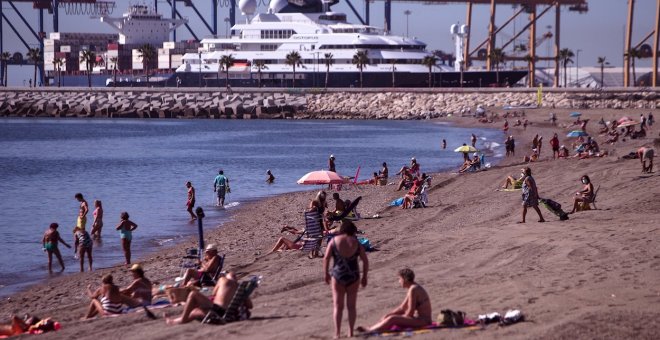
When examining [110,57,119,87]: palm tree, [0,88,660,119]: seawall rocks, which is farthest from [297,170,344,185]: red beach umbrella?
[110,57,119,87]: palm tree

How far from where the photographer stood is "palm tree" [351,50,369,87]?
307ft

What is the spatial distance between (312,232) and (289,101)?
77974 mm

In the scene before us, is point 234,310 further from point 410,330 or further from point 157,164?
point 157,164

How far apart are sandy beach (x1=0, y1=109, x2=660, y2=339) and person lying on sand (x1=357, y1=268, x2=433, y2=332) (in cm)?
20

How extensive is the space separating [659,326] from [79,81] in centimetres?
12187

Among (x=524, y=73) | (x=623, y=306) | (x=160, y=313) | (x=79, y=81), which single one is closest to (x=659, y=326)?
(x=623, y=306)

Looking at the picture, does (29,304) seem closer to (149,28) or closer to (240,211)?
(240,211)

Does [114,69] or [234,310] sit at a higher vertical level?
[114,69]

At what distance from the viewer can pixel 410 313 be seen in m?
9.41

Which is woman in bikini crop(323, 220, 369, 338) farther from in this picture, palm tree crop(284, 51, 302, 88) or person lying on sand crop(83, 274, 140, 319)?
palm tree crop(284, 51, 302, 88)

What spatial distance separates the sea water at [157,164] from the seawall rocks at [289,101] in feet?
16.1

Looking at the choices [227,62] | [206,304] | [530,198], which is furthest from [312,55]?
[206,304]

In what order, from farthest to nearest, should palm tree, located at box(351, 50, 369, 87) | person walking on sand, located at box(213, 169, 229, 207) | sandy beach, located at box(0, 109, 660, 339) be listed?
palm tree, located at box(351, 50, 369, 87)
person walking on sand, located at box(213, 169, 229, 207)
sandy beach, located at box(0, 109, 660, 339)

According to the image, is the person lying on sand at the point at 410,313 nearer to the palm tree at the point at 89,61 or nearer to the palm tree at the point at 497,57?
the palm tree at the point at 497,57
